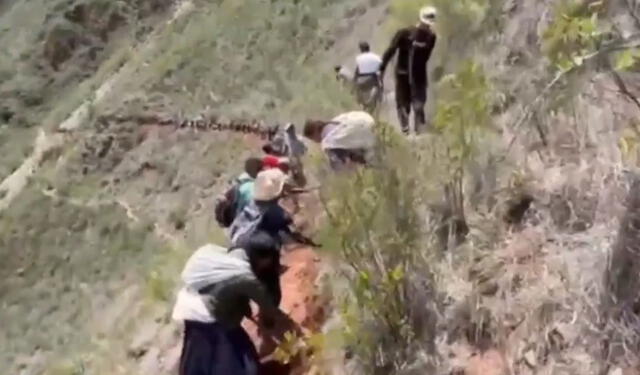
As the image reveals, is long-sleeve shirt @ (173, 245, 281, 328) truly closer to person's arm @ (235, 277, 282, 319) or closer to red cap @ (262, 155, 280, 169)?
person's arm @ (235, 277, 282, 319)

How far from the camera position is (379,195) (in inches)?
216

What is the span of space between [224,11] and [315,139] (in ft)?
29.8

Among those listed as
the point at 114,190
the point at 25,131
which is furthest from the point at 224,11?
the point at 114,190

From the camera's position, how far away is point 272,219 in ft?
19.6

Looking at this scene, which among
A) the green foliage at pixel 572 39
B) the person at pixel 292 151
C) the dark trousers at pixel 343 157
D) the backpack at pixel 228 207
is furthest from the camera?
the person at pixel 292 151

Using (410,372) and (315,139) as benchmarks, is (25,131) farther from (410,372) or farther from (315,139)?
(410,372)

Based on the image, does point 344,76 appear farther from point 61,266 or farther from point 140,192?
point 61,266

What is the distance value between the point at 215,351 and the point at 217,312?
0.20 meters

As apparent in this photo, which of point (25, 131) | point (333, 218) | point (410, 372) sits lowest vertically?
point (25, 131)

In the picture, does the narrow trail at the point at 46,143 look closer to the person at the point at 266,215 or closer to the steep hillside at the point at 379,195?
the steep hillside at the point at 379,195

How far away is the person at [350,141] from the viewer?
6406mm

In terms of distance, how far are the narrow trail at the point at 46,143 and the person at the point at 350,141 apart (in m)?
7.80

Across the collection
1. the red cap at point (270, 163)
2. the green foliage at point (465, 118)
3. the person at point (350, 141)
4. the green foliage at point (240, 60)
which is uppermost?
the green foliage at point (465, 118)

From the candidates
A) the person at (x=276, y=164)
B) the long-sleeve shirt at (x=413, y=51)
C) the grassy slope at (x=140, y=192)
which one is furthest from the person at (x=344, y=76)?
the person at (x=276, y=164)
